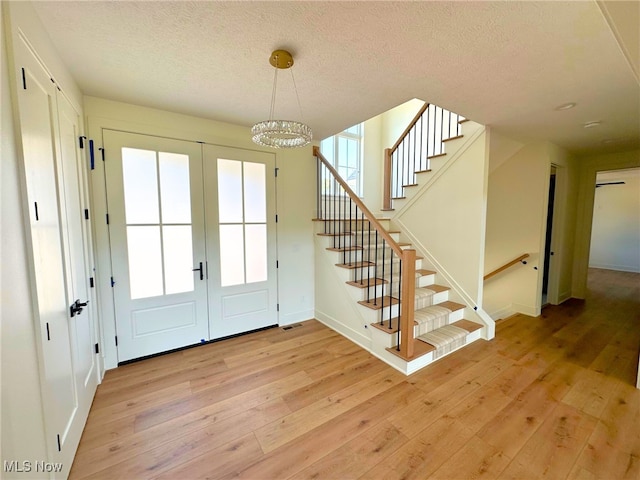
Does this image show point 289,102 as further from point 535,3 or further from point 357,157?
point 357,157

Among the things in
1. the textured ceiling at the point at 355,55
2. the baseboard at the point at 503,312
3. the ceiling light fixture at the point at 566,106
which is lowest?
the baseboard at the point at 503,312

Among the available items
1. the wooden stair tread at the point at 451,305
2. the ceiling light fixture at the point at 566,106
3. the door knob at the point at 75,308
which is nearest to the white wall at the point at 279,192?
the door knob at the point at 75,308

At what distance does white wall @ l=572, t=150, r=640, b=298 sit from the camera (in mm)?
4355

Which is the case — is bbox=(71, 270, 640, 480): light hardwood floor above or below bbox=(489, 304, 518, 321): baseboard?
above

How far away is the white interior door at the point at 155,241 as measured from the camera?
2.55 meters

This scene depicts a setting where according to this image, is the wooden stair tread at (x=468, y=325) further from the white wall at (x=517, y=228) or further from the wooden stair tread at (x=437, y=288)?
the white wall at (x=517, y=228)

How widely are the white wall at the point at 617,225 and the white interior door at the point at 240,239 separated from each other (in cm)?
878

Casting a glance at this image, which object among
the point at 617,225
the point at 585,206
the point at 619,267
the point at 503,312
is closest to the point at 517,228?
the point at 503,312

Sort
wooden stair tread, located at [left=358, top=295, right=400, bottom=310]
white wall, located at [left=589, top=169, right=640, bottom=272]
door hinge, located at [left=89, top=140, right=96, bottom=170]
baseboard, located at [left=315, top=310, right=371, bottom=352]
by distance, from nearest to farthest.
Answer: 1. door hinge, located at [left=89, top=140, right=96, bottom=170]
2. wooden stair tread, located at [left=358, top=295, right=400, bottom=310]
3. baseboard, located at [left=315, top=310, right=371, bottom=352]
4. white wall, located at [left=589, top=169, right=640, bottom=272]

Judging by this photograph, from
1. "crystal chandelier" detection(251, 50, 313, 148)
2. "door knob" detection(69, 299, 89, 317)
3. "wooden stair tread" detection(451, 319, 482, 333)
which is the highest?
"crystal chandelier" detection(251, 50, 313, 148)

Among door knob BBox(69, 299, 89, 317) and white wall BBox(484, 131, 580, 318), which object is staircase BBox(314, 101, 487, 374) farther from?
door knob BBox(69, 299, 89, 317)

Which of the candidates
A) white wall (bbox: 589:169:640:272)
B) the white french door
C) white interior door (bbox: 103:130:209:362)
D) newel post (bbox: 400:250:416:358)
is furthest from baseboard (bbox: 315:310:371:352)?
white wall (bbox: 589:169:640:272)

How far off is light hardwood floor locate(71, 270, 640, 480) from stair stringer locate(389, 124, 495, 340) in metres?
0.46

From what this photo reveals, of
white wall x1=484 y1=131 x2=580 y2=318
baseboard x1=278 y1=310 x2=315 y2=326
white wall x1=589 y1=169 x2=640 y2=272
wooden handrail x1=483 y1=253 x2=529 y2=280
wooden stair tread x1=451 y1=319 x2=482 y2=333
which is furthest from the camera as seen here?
white wall x1=589 y1=169 x2=640 y2=272
